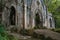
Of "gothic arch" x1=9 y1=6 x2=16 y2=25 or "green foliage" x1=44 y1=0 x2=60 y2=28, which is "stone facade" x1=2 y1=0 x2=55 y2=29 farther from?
"green foliage" x1=44 y1=0 x2=60 y2=28

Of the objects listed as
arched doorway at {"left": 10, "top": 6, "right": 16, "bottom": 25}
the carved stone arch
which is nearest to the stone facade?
arched doorway at {"left": 10, "top": 6, "right": 16, "bottom": 25}

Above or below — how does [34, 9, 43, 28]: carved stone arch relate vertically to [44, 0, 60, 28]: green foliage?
below

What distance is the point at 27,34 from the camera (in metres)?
20.5

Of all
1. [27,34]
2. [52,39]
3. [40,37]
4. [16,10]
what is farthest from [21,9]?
[52,39]

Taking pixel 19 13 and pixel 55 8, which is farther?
pixel 55 8

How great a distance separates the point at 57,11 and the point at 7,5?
14079 millimetres

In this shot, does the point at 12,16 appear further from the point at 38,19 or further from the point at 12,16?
the point at 38,19

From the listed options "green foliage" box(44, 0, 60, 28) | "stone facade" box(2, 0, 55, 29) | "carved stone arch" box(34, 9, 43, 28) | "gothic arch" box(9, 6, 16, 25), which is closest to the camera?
"stone facade" box(2, 0, 55, 29)

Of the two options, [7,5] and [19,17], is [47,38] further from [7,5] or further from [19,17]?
[7,5]

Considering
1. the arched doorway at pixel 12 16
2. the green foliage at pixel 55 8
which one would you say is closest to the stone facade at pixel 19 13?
the arched doorway at pixel 12 16

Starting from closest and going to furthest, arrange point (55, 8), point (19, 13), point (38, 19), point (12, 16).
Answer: point (19, 13) < point (12, 16) < point (38, 19) < point (55, 8)

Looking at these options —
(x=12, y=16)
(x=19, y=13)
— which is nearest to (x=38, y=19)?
(x=12, y=16)

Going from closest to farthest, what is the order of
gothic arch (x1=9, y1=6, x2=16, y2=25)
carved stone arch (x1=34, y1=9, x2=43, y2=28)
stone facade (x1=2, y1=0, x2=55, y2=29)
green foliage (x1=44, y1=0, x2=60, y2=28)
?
stone facade (x1=2, y1=0, x2=55, y2=29)
gothic arch (x1=9, y1=6, x2=16, y2=25)
carved stone arch (x1=34, y1=9, x2=43, y2=28)
green foliage (x1=44, y1=0, x2=60, y2=28)

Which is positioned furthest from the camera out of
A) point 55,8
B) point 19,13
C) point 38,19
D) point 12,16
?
point 55,8
